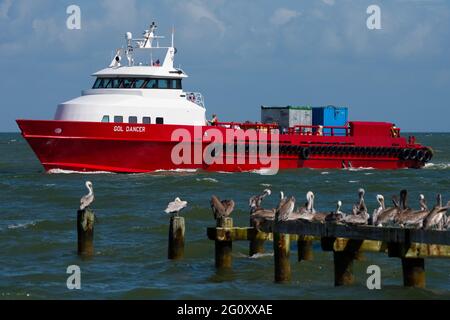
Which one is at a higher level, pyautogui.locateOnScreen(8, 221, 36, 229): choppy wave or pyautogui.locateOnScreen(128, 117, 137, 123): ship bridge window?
pyautogui.locateOnScreen(128, 117, 137, 123): ship bridge window

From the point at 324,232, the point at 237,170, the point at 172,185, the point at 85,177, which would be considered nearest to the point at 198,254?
the point at 324,232

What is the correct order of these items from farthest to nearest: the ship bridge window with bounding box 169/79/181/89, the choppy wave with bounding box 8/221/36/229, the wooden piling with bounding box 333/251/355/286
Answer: the ship bridge window with bounding box 169/79/181/89 < the choppy wave with bounding box 8/221/36/229 < the wooden piling with bounding box 333/251/355/286

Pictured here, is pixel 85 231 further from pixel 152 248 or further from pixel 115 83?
pixel 115 83

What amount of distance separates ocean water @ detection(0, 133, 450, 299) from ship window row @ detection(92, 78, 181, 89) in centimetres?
394

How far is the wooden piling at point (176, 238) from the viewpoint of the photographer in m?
22.3

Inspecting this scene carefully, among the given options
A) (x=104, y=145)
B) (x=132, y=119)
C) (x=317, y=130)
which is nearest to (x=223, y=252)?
(x=104, y=145)

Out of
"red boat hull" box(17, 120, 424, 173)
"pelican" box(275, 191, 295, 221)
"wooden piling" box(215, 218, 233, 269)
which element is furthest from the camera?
"red boat hull" box(17, 120, 424, 173)

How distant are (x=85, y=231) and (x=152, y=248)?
2.09 meters

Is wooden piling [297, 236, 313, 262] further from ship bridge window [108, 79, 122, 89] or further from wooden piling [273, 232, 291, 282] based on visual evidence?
ship bridge window [108, 79, 122, 89]

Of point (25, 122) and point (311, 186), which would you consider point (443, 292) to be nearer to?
point (311, 186)

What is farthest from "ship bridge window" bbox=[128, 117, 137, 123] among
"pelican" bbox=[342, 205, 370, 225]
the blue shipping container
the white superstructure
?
"pelican" bbox=[342, 205, 370, 225]

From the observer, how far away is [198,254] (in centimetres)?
2412

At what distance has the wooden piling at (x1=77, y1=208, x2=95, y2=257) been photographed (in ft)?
76.7

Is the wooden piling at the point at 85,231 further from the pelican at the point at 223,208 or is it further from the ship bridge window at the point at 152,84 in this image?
the ship bridge window at the point at 152,84
